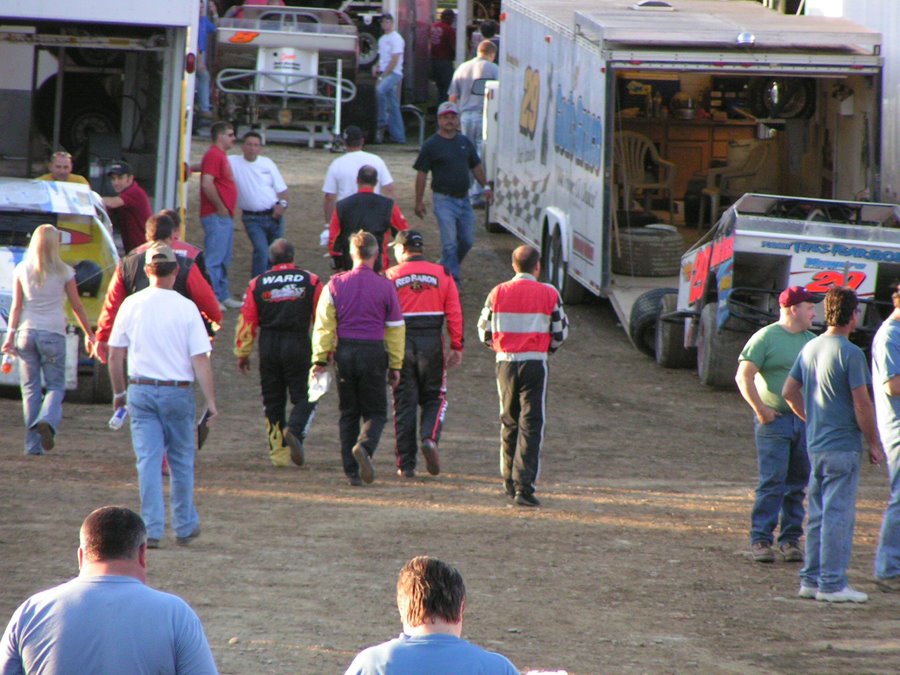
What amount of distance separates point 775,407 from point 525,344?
1.71 m

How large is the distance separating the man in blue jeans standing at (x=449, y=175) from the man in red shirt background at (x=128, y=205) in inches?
124

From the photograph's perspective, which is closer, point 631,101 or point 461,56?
point 631,101

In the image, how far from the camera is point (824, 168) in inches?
626

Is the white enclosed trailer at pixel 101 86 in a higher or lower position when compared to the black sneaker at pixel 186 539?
higher

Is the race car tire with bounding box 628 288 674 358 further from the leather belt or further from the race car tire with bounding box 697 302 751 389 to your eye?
the leather belt

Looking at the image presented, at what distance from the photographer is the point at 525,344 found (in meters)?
9.32

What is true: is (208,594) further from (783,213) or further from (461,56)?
(461,56)

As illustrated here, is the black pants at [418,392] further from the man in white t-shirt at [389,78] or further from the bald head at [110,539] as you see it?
the man in white t-shirt at [389,78]

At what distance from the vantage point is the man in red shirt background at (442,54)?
2688 cm

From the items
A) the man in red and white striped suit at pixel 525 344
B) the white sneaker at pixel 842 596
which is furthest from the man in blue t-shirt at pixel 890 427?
the man in red and white striped suit at pixel 525 344

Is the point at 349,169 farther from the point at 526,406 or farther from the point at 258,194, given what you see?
the point at 526,406

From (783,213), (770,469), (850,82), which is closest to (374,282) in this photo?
(770,469)

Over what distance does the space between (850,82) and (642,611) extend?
8.65m

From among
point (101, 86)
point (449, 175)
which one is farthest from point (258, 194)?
point (101, 86)
